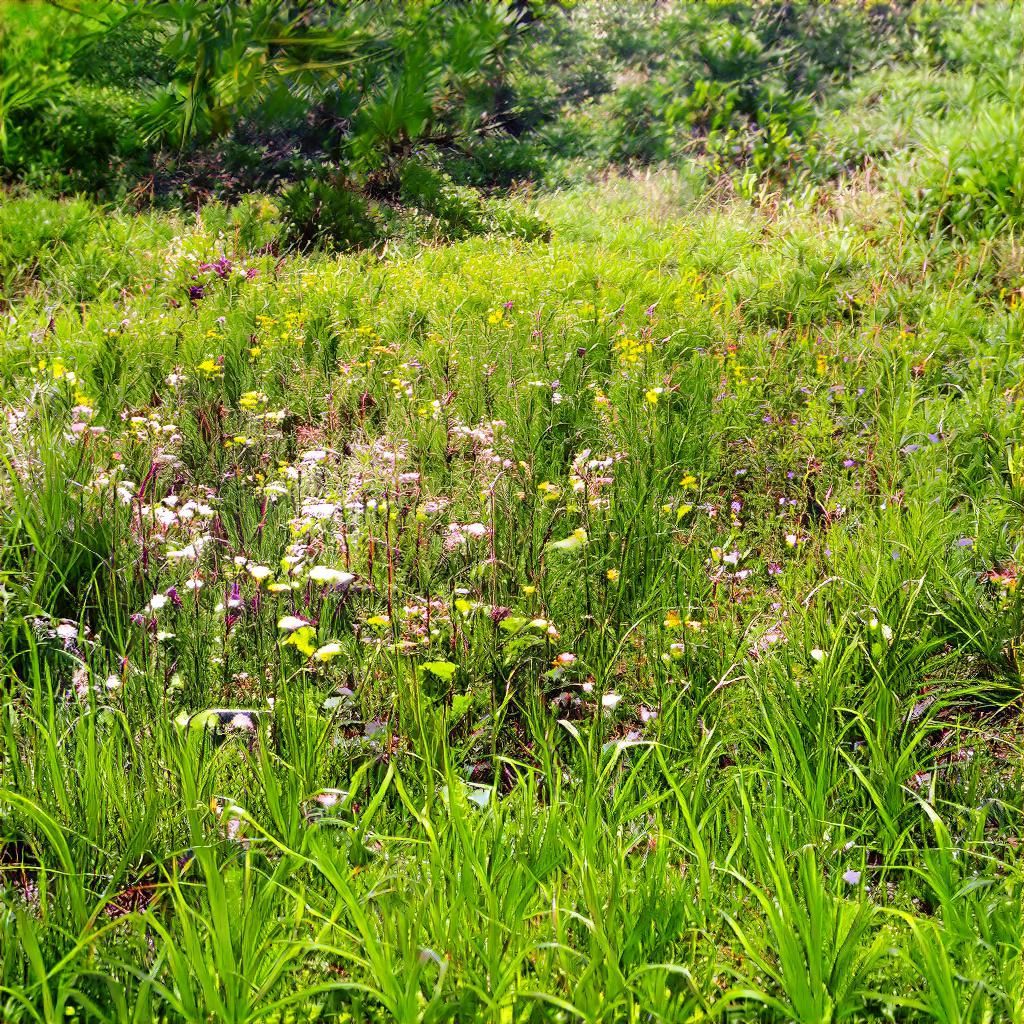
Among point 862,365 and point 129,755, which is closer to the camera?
point 129,755

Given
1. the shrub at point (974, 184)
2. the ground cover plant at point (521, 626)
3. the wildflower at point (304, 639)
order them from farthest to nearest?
the shrub at point (974, 184) < the wildflower at point (304, 639) < the ground cover plant at point (521, 626)

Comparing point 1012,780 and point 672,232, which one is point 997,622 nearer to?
point 1012,780

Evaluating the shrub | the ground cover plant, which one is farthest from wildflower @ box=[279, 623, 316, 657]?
the shrub

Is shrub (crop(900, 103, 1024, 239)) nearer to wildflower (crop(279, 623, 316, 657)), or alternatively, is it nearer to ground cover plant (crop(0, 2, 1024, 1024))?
ground cover plant (crop(0, 2, 1024, 1024))

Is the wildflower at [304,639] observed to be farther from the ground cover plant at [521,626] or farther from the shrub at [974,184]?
the shrub at [974,184]

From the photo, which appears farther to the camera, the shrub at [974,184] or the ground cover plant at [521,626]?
the shrub at [974,184]

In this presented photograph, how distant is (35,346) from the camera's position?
481 centimetres

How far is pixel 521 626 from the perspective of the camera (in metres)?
2.48

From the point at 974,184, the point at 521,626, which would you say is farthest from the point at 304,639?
the point at 974,184

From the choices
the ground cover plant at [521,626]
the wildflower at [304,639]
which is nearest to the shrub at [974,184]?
the ground cover plant at [521,626]

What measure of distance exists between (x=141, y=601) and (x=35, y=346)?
8.62 ft

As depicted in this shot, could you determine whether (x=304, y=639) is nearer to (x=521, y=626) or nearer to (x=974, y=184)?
(x=521, y=626)

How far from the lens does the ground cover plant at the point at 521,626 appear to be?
1.59 metres

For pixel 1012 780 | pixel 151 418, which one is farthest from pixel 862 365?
pixel 151 418
